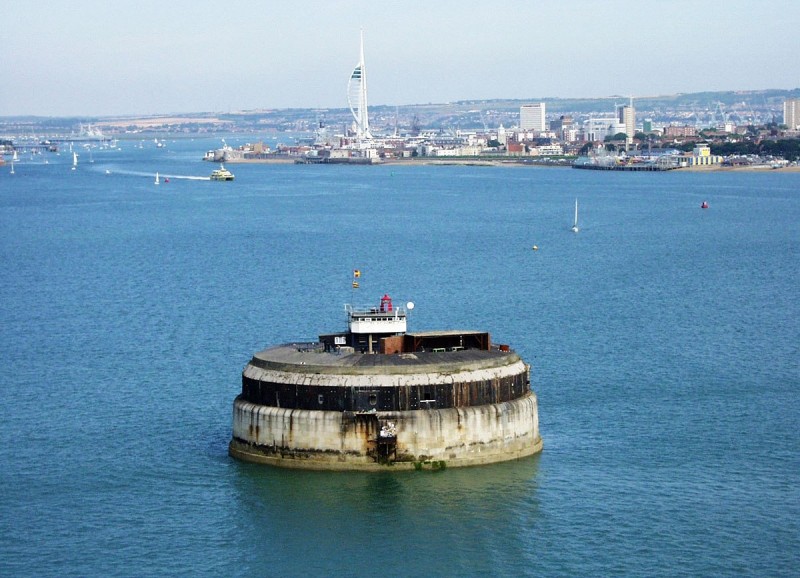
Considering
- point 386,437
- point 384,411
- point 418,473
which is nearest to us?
point 386,437

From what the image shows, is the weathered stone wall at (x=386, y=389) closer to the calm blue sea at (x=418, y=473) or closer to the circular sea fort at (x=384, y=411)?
the circular sea fort at (x=384, y=411)

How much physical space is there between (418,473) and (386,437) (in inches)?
48.8

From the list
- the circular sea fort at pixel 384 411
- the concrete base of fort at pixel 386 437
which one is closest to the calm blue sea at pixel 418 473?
the concrete base of fort at pixel 386 437

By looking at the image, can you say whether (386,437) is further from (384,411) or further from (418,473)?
(418,473)

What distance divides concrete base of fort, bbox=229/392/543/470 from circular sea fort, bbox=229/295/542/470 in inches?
1.0

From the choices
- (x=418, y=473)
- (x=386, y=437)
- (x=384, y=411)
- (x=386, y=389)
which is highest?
(x=386, y=389)

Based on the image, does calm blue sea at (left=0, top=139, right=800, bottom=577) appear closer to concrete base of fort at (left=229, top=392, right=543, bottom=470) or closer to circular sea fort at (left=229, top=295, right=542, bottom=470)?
concrete base of fort at (left=229, top=392, right=543, bottom=470)

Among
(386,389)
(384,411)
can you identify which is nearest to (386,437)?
(384,411)

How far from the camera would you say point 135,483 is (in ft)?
122

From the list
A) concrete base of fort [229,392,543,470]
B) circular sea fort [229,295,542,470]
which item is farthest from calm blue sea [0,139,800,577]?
circular sea fort [229,295,542,470]

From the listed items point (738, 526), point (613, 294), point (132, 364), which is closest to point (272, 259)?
point (613, 294)

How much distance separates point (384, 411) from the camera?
36312 millimetres

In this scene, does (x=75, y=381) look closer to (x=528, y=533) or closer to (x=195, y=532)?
(x=195, y=532)

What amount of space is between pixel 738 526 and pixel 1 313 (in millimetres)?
41756
